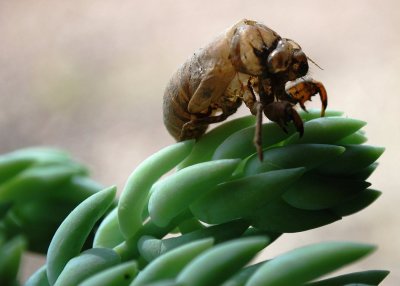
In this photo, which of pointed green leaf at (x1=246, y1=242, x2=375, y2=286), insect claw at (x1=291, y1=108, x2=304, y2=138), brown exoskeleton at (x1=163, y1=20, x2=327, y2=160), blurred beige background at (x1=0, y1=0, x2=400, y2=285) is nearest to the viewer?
pointed green leaf at (x1=246, y1=242, x2=375, y2=286)

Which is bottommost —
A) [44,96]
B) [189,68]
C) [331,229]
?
[331,229]

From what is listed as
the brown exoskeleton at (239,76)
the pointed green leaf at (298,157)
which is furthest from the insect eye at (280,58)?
the pointed green leaf at (298,157)

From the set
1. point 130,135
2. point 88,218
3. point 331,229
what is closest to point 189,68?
point 88,218

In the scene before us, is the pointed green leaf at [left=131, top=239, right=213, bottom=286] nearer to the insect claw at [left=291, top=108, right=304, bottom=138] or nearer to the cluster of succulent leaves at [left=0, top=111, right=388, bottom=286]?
the cluster of succulent leaves at [left=0, top=111, right=388, bottom=286]

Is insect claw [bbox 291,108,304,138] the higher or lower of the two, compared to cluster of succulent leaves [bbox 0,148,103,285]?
higher

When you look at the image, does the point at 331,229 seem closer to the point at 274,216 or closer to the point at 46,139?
the point at 46,139

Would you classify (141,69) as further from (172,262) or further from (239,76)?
(172,262)

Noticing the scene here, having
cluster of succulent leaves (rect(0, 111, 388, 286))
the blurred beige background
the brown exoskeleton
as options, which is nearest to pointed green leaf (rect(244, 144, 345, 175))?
cluster of succulent leaves (rect(0, 111, 388, 286))
